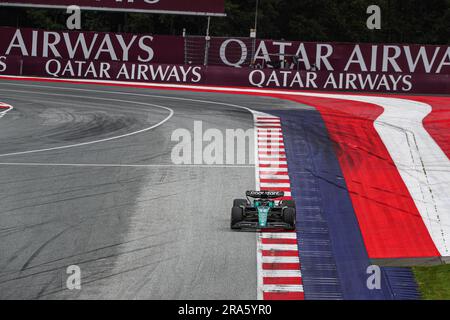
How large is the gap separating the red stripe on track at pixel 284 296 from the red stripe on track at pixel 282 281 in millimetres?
412

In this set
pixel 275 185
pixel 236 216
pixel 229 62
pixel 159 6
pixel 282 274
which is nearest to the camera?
pixel 282 274

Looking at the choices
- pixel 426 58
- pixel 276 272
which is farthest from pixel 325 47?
pixel 276 272

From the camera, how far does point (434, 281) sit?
45.0 feet

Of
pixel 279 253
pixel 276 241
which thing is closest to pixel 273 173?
pixel 276 241

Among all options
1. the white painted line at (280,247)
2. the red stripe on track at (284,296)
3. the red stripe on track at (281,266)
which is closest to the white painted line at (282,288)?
the red stripe on track at (284,296)

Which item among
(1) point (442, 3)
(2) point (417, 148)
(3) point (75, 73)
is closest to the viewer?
(2) point (417, 148)

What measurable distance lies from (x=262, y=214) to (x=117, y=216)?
279 cm

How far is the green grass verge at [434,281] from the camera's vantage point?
1306 cm

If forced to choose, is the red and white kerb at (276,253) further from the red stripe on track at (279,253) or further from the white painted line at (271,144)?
the white painted line at (271,144)

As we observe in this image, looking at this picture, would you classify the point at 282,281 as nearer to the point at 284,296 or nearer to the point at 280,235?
the point at 284,296

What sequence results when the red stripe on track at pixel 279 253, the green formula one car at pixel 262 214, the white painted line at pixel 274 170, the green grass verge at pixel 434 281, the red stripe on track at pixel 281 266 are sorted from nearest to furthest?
the green grass verge at pixel 434 281 < the red stripe on track at pixel 281 266 < the red stripe on track at pixel 279 253 < the green formula one car at pixel 262 214 < the white painted line at pixel 274 170

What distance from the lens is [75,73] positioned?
1553 inches

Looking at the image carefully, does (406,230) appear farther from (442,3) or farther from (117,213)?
(442,3)

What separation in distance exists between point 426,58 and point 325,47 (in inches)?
172
